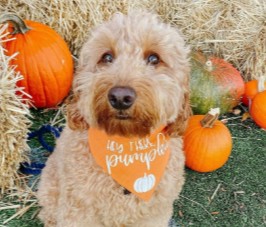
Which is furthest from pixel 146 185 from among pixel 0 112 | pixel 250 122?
pixel 250 122

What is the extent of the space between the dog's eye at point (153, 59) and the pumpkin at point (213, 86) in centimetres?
183

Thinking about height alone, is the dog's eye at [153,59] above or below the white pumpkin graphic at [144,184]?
above

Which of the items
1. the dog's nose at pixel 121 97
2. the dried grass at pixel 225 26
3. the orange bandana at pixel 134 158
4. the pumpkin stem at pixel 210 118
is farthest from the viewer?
the dried grass at pixel 225 26

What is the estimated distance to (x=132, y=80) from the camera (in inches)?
94.6

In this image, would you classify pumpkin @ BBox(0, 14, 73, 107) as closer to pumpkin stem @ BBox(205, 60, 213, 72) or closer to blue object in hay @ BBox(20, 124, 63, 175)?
blue object in hay @ BBox(20, 124, 63, 175)

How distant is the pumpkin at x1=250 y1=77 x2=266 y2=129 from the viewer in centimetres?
441

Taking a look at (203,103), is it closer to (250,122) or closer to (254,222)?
(250,122)

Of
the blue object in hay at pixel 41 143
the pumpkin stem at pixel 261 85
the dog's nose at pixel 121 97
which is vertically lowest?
the blue object in hay at pixel 41 143

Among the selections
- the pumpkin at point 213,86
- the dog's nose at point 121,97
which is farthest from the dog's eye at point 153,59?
the pumpkin at point 213,86

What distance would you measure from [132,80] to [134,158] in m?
0.69

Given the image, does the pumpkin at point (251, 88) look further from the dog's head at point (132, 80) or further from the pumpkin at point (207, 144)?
the dog's head at point (132, 80)

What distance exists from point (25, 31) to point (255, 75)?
2.25 metres

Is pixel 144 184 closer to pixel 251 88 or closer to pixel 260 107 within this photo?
pixel 260 107

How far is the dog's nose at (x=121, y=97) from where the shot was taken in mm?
2305
